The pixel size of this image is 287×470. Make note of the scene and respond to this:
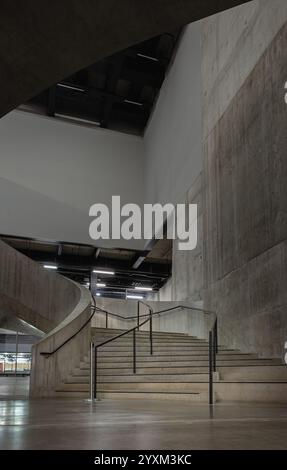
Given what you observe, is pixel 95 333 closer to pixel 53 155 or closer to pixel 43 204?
pixel 43 204

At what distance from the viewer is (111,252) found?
81.9ft

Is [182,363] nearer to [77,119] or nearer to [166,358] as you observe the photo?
[166,358]

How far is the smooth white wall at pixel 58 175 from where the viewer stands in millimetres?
21297

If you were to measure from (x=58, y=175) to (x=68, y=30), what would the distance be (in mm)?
18894

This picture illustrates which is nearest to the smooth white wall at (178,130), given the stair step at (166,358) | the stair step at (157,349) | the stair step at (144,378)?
the stair step at (157,349)

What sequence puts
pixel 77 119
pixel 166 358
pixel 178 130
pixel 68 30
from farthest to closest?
1. pixel 77 119
2. pixel 178 130
3. pixel 166 358
4. pixel 68 30

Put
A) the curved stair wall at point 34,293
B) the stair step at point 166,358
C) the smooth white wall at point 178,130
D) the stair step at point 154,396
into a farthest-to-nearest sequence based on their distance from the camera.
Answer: the smooth white wall at point 178,130, the curved stair wall at point 34,293, the stair step at point 166,358, the stair step at point 154,396

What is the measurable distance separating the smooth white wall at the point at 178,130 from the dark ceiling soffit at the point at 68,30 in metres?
11.6

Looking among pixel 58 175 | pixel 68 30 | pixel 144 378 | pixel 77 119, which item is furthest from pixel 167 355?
pixel 77 119

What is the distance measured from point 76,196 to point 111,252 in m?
4.02

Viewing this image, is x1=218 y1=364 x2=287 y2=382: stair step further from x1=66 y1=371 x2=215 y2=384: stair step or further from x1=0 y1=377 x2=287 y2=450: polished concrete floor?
x1=0 y1=377 x2=287 y2=450: polished concrete floor

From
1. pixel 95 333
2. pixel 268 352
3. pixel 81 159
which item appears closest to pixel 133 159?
pixel 81 159

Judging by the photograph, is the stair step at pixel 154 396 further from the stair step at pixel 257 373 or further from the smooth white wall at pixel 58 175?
the smooth white wall at pixel 58 175

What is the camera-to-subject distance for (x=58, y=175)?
2239 cm
